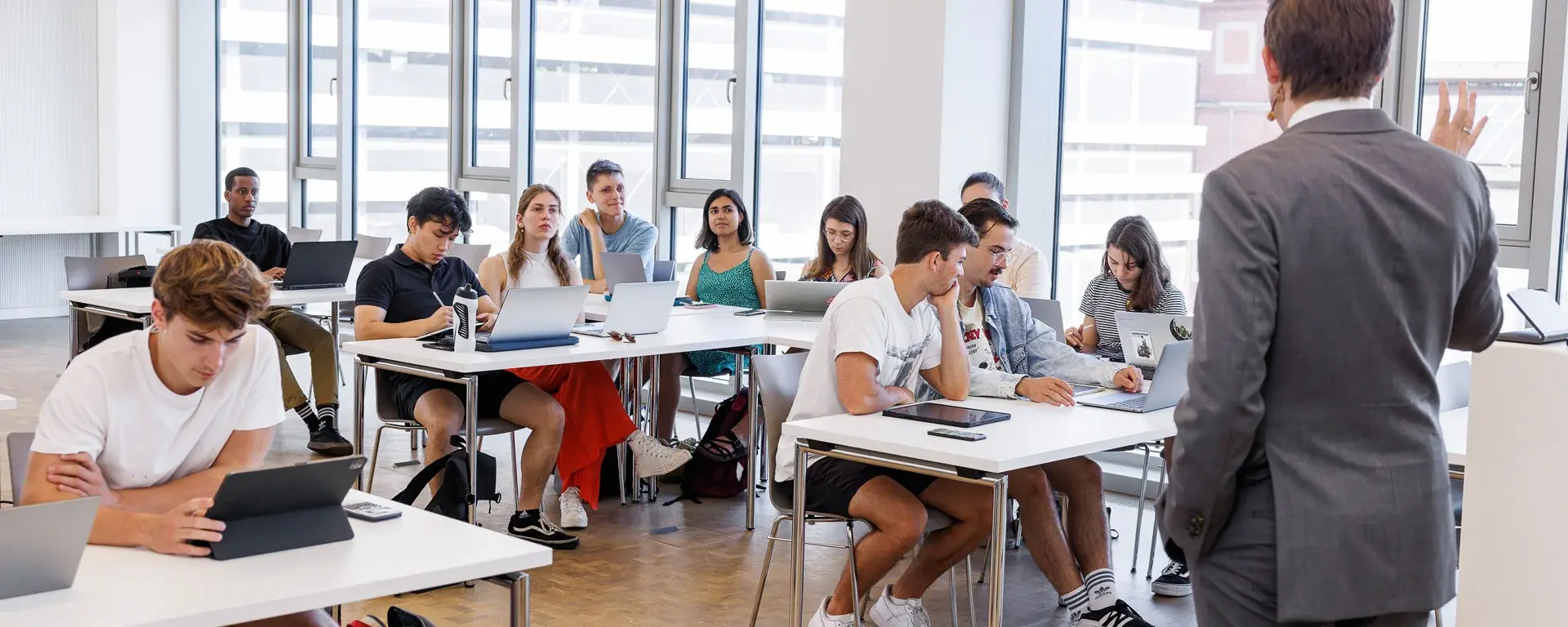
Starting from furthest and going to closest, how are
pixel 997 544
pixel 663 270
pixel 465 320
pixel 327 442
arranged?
pixel 663 270, pixel 327 442, pixel 465 320, pixel 997 544

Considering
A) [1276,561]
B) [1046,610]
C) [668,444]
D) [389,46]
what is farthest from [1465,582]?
[389,46]

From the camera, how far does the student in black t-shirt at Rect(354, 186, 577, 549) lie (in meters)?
4.72

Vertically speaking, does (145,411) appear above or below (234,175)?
below

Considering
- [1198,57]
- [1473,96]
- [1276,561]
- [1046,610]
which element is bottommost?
[1046,610]

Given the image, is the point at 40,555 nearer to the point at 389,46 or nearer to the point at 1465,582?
the point at 1465,582

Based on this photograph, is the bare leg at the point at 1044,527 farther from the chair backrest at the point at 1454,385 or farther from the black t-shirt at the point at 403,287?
the black t-shirt at the point at 403,287

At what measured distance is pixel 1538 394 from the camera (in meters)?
2.12

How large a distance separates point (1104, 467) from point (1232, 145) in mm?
1419

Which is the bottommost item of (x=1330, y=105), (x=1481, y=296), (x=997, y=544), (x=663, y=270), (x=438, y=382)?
(x=997, y=544)

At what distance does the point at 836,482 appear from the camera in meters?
3.62

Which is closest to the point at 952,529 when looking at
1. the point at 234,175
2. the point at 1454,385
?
the point at 1454,385

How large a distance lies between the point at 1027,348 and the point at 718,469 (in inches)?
65.9

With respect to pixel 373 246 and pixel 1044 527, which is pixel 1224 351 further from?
pixel 373 246

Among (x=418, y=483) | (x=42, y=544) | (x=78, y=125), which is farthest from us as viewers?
(x=78, y=125)
